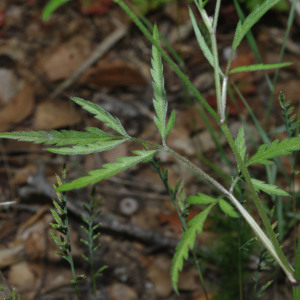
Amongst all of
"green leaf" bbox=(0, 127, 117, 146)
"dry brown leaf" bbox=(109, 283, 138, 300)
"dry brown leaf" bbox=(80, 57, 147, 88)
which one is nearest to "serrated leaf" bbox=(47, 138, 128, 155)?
"green leaf" bbox=(0, 127, 117, 146)

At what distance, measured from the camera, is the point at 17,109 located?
2.95 m

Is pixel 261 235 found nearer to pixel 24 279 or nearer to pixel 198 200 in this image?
pixel 198 200

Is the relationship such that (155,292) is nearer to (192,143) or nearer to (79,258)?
(79,258)

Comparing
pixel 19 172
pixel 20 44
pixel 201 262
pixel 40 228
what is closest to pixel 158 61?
pixel 201 262

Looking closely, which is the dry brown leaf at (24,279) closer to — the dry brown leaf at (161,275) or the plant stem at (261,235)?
the dry brown leaf at (161,275)

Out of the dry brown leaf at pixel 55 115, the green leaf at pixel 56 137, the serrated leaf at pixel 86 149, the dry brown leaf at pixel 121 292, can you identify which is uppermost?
the green leaf at pixel 56 137

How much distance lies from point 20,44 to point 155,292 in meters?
2.44

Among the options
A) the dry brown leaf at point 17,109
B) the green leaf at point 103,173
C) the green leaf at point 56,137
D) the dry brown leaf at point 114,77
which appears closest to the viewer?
the green leaf at point 103,173

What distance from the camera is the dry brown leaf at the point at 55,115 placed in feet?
9.61

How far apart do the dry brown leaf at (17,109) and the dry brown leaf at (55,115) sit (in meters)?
0.08

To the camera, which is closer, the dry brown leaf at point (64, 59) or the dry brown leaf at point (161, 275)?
the dry brown leaf at point (161, 275)

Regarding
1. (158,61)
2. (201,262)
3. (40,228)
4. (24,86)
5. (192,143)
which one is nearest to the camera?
(158,61)

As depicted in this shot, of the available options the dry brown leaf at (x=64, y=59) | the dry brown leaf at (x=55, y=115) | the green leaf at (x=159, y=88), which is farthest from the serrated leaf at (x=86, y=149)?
the dry brown leaf at (x=64, y=59)

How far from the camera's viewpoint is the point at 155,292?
221 cm
